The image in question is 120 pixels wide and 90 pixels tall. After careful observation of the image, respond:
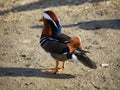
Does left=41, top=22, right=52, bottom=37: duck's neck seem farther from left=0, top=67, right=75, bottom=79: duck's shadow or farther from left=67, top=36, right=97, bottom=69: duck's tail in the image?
left=0, top=67, right=75, bottom=79: duck's shadow

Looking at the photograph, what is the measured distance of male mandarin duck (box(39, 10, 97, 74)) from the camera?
6.84m

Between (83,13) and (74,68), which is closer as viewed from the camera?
(74,68)

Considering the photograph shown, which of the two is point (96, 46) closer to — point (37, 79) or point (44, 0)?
point (37, 79)

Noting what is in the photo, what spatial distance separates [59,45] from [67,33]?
231 centimetres

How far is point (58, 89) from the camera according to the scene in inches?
269

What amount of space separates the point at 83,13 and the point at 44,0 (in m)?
1.48

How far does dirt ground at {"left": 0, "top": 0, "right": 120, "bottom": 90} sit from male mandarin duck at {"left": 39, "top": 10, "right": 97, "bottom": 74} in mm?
413

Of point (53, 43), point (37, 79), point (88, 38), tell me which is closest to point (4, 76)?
point (37, 79)

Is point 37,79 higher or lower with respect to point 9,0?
lower

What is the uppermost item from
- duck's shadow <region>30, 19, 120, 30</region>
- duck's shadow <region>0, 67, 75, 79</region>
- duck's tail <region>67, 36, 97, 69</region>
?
duck's tail <region>67, 36, 97, 69</region>

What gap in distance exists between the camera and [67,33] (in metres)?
9.28

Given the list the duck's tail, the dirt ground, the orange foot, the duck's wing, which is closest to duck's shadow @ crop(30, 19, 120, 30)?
the dirt ground

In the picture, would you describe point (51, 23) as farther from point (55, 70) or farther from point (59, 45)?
point (55, 70)

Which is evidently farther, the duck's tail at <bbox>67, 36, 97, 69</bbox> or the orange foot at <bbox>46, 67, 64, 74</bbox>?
the orange foot at <bbox>46, 67, 64, 74</bbox>
